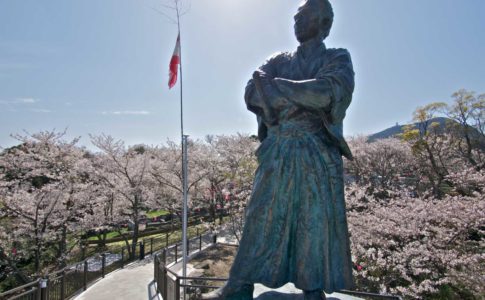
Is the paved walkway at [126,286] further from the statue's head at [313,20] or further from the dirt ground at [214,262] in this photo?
the statue's head at [313,20]

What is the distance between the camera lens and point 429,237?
980 cm

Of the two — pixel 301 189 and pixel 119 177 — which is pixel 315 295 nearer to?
pixel 301 189

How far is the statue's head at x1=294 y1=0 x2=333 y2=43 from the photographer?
266 centimetres

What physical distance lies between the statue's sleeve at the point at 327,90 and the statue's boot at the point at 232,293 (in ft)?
4.79

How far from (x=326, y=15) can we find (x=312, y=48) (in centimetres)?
28

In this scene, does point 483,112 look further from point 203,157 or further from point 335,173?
point 335,173

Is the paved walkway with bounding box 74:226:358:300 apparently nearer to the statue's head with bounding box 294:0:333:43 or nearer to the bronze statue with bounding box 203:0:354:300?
the bronze statue with bounding box 203:0:354:300

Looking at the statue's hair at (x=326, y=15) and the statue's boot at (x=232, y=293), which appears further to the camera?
the statue's hair at (x=326, y=15)

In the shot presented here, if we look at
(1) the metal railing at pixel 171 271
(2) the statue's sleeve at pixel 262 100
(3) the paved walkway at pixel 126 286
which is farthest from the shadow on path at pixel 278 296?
(3) the paved walkway at pixel 126 286

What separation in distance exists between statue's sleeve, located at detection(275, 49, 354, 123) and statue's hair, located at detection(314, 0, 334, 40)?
18.0 inches

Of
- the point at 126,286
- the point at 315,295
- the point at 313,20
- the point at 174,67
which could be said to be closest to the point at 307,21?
the point at 313,20

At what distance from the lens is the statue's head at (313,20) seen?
2.66m

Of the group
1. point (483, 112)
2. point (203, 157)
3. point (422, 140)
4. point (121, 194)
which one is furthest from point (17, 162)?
point (483, 112)

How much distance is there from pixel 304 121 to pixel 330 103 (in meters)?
0.27
